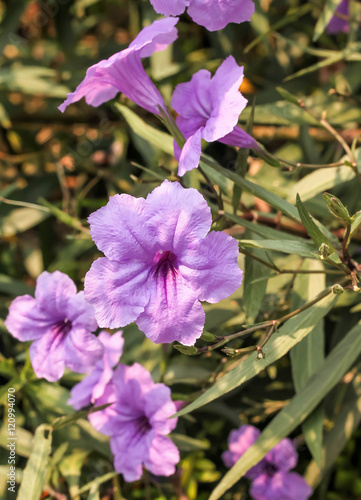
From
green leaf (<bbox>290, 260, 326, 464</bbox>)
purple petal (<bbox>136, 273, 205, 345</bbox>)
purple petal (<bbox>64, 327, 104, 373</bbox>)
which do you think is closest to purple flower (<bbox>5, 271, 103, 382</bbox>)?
purple petal (<bbox>64, 327, 104, 373</bbox>)

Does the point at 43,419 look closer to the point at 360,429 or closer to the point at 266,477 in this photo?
the point at 266,477

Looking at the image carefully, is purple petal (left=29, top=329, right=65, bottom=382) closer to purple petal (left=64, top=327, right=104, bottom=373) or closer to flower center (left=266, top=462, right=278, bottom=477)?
purple petal (left=64, top=327, right=104, bottom=373)

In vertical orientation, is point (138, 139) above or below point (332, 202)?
below

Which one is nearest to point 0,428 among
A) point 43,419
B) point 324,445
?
point 43,419

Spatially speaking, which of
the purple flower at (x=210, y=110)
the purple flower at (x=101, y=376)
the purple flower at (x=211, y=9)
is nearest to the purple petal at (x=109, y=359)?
the purple flower at (x=101, y=376)

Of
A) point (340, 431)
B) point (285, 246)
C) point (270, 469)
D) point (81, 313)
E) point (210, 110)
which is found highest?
point (210, 110)

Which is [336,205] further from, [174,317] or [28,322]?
[28,322]

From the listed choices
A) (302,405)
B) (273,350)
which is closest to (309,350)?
(302,405)

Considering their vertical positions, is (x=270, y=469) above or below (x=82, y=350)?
below
